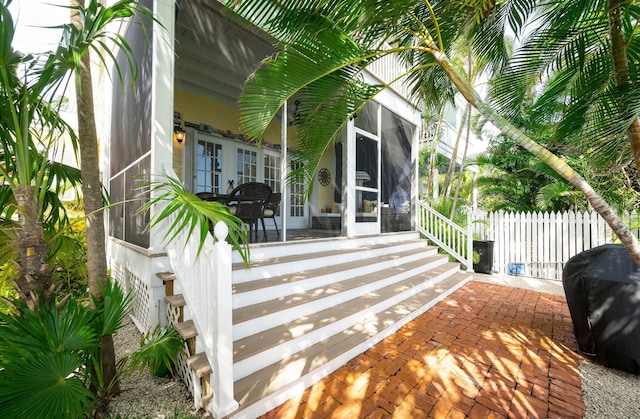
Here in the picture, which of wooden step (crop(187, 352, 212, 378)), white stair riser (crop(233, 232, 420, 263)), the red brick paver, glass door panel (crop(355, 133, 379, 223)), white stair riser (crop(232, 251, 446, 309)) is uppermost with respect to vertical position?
glass door panel (crop(355, 133, 379, 223))

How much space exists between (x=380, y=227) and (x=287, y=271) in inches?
127

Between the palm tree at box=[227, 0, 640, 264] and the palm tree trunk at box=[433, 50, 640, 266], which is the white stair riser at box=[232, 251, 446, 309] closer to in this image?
the palm tree at box=[227, 0, 640, 264]

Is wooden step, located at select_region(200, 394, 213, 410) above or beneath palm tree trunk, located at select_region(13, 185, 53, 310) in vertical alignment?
beneath

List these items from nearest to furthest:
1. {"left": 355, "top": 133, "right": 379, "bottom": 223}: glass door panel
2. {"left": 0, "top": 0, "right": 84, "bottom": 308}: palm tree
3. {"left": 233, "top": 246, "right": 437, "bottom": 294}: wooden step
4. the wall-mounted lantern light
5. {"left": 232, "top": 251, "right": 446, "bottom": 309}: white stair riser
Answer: {"left": 0, "top": 0, "right": 84, "bottom": 308}: palm tree → {"left": 232, "top": 251, "right": 446, "bottom": 309}: white stair riser → {"left": 233, "top": 246, "right": 437, "bottom": 294}: wooden step → the wall-mounted lantern light → {"left": 355, "top": 133, "right": 379, "bottom": 223}: glass door panel

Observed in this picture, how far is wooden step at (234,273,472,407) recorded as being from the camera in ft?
6.12

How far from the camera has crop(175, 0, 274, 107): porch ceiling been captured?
3.70m

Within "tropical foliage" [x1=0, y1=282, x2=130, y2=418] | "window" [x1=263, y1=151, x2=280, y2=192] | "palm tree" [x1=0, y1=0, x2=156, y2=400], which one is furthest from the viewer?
"window" [x1=263, y1=151, x2=280, y2=192]

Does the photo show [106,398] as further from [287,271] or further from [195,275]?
[287,271]

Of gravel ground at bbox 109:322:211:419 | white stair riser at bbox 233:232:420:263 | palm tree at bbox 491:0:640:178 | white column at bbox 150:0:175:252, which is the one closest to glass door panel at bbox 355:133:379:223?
white stair riser at bbox 233:232:420:263

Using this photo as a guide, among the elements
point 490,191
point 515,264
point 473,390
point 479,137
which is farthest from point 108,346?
point 479,137

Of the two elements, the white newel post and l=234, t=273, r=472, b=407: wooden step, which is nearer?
the white newel post

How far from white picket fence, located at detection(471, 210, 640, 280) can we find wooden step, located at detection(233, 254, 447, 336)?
3.36 metres

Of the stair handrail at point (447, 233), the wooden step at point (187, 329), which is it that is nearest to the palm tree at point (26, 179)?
the wooden step at point (187, 329)

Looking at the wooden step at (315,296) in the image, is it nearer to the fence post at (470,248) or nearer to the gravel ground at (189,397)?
the gravel ground at (189,397)
